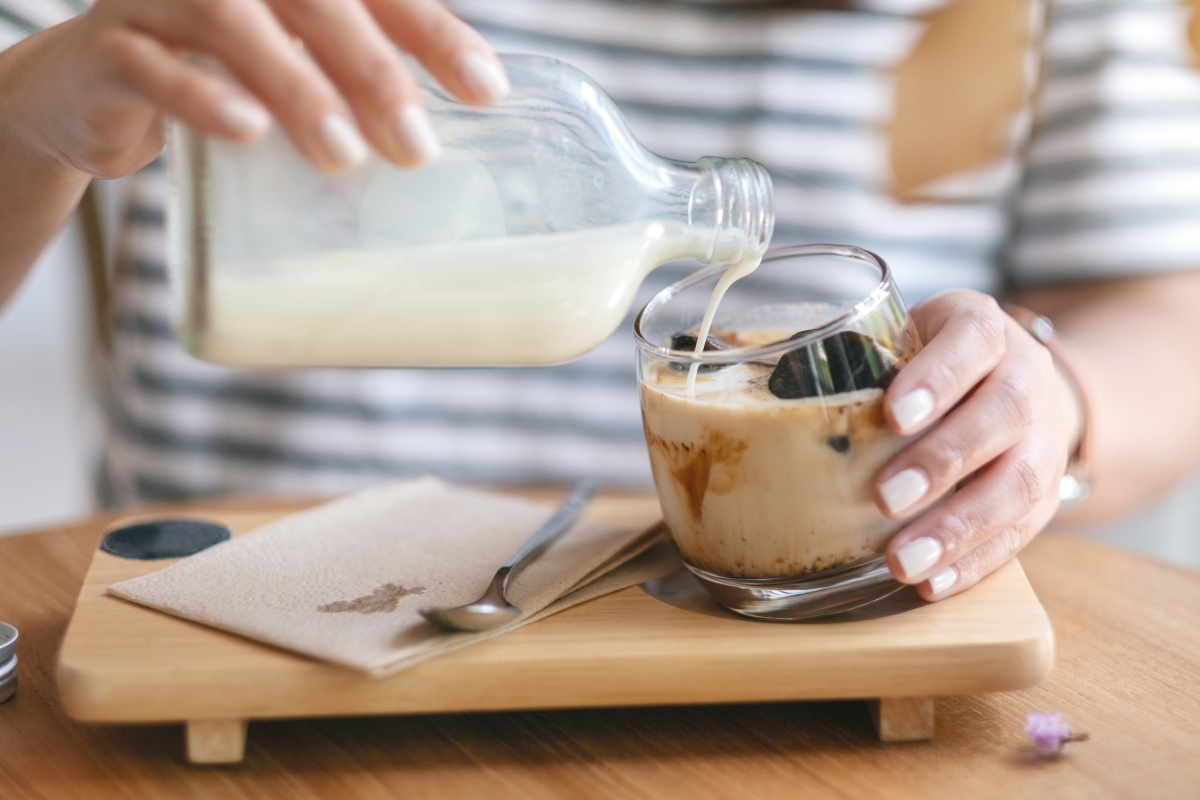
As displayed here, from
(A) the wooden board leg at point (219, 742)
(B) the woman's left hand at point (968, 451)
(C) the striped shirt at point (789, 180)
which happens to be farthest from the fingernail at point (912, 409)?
(C) the striped shirt at point (789, 180)

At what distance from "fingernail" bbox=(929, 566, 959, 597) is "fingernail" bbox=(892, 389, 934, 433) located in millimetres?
86

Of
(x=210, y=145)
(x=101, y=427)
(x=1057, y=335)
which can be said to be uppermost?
(x=210, y=145)

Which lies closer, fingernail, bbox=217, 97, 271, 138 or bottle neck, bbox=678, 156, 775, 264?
fingernail, bbox=217, 97, 271, 138

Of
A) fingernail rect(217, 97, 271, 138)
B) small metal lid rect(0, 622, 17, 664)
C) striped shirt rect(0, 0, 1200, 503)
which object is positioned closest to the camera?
fingernail rect(217, 97, 271, 138)

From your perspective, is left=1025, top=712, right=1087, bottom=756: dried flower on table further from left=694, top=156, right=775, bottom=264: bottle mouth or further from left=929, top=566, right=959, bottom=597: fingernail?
left=694, top=156, right=775, bottom=264: bottle mouth

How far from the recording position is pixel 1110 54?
3.43ft

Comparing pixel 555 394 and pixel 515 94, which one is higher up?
pixel 515 94

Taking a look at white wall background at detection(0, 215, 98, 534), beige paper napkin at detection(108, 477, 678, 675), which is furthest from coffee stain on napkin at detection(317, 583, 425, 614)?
white wall background at detection(0, 215, 98, 534)

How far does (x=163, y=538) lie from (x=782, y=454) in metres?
0.40

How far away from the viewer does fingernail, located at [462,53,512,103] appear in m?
0.47

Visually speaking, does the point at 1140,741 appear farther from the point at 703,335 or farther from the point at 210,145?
the point at 210,145

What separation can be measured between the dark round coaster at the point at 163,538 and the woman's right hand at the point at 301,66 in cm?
28

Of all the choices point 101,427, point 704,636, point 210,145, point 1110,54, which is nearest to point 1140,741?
point 704,636

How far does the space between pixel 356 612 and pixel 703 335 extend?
8.7 inches
